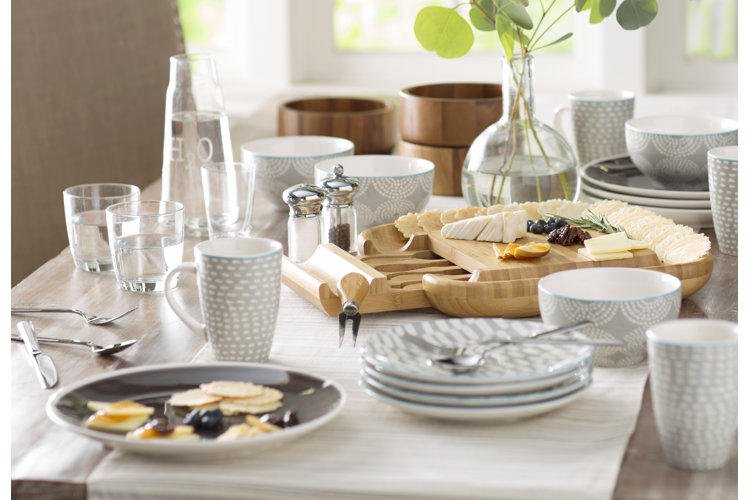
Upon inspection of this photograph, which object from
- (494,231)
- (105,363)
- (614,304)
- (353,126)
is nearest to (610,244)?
(494,231)

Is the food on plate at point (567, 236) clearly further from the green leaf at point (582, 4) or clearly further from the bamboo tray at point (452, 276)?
the green leaf at point (582, 4)

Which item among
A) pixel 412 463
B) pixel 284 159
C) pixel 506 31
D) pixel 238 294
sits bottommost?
pixel 412 463

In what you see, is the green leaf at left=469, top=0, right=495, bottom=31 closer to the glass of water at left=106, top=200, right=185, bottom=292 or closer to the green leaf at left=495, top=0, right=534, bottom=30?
the green leaf at left=495, top=0, right=534, bottom=30

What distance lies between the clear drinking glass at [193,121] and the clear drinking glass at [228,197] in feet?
0.12

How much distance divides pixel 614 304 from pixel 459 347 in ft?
0.50

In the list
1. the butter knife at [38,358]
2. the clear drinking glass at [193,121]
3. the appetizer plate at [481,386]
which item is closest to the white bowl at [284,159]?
the clear drinking glass at [193,121]

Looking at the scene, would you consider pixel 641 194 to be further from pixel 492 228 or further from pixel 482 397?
pixel 482 397

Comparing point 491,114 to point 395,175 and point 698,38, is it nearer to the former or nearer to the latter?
point 395,175

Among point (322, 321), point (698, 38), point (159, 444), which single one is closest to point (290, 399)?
point (159, 444)

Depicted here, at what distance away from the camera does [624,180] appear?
1546 millimetres

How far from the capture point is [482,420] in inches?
31.7

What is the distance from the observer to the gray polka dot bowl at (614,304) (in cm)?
90

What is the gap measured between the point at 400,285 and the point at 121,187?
0.45 metres

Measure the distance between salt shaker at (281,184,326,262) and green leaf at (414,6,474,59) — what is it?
1.09ft
